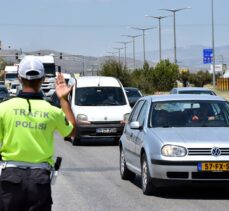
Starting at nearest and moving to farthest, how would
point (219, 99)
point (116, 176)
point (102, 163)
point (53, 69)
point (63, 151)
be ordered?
point (219, 99), point (116, 176), point (102, 163), point (63, 151), point (53, 69)

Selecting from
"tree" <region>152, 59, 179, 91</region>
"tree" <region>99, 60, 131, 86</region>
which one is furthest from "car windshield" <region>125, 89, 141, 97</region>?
"tree" <region>99, 60, 131, 86</region>

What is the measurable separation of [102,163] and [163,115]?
455cm

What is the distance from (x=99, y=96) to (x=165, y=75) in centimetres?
5132

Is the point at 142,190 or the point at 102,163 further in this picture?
the point at 102,163

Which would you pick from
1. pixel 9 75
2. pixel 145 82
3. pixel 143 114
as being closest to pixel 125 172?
pixel 143 114

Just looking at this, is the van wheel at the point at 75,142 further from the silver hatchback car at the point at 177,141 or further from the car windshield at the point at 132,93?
the car windshield at the point at 132,93

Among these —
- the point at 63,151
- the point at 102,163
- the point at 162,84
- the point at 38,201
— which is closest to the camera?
the point at 38,201

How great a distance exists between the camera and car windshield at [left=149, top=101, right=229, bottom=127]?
12109 mm

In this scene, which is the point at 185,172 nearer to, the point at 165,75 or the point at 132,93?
the point at 132,93

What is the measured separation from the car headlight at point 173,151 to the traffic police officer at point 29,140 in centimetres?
528

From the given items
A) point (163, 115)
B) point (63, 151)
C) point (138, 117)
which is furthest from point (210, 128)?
point (63, 151)

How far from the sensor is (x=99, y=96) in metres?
23.1

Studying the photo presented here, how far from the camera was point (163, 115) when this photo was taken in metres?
12.3

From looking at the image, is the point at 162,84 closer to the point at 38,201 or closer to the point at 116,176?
the point at 116,176
